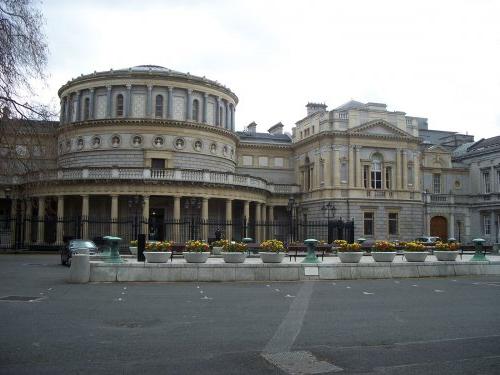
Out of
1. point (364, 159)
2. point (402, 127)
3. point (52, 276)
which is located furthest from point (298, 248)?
point (402, 127)

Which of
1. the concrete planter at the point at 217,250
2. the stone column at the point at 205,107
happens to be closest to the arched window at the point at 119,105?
the stone column at the point at 205,107

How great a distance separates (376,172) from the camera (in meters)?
57.9

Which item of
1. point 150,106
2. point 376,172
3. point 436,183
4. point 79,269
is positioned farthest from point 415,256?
point 436,183

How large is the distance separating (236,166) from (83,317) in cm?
5177

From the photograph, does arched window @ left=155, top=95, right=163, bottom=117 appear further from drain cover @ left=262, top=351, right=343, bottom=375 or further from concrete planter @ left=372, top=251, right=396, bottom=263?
drain cover @ left=262, top=351, right=343, bottom=375

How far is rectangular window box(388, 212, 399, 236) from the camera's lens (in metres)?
57.4

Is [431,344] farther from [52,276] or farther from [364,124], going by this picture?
[364,124]

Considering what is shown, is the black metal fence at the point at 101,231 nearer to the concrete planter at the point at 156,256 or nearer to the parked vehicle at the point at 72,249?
the parked vehicle at the point at 72,249

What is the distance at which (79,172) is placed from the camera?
46.4 m

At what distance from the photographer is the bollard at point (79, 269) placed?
784 inches

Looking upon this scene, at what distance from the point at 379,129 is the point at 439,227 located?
48.5 feet

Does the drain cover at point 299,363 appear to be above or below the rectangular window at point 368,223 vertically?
below

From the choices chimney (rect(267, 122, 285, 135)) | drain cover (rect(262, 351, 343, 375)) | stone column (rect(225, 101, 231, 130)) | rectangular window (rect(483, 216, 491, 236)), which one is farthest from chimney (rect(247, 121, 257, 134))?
drain cover (rect(262, 351, 343, 375))

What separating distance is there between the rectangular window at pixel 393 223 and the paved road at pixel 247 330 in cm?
3904
